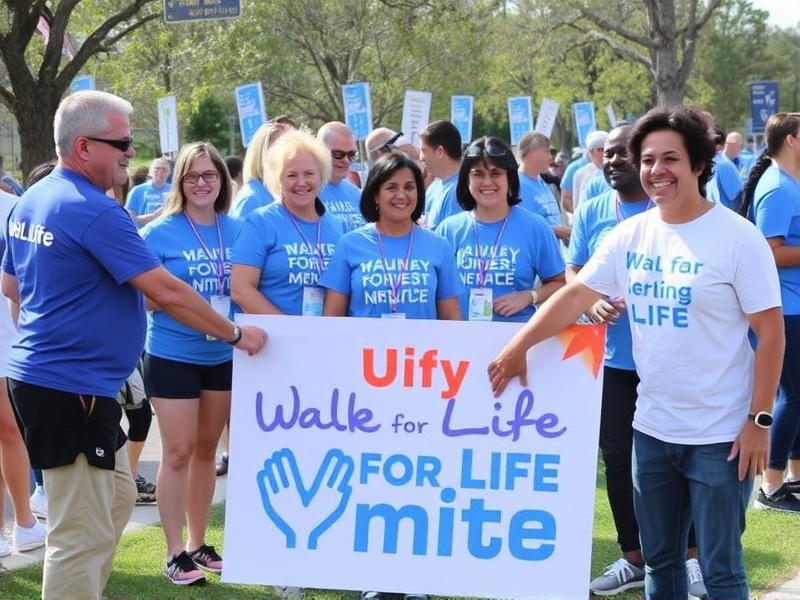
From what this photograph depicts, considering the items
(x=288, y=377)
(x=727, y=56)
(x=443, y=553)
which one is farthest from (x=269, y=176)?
(x=727, y=56)

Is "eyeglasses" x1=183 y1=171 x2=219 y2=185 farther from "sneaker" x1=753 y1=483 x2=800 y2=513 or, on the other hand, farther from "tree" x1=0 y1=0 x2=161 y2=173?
"tree" x1=0 y1=0 x2=161 y2=173

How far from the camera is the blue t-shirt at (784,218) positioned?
6.11 m

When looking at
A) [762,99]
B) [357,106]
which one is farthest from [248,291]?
[762,99]

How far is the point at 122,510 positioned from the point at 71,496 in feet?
1.33

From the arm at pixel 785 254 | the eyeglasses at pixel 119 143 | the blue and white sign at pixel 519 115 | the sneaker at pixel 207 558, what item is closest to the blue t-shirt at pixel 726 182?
the arm at pixel 785 254

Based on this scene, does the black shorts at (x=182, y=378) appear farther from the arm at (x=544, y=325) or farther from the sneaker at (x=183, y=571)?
the arm at (x=544, y=325)

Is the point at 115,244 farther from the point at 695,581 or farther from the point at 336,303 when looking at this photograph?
the point at 695,581

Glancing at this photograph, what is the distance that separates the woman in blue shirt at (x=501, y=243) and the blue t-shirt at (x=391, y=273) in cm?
33

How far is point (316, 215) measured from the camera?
5230 mm

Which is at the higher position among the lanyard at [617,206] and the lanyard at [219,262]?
the lanyard at [617,206]

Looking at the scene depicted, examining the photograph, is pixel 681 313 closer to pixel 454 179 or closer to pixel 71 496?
pixel 71 496

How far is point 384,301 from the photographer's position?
4738 millimetres

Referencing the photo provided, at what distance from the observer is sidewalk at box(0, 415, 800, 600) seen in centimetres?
503

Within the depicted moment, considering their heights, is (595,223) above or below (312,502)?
above
